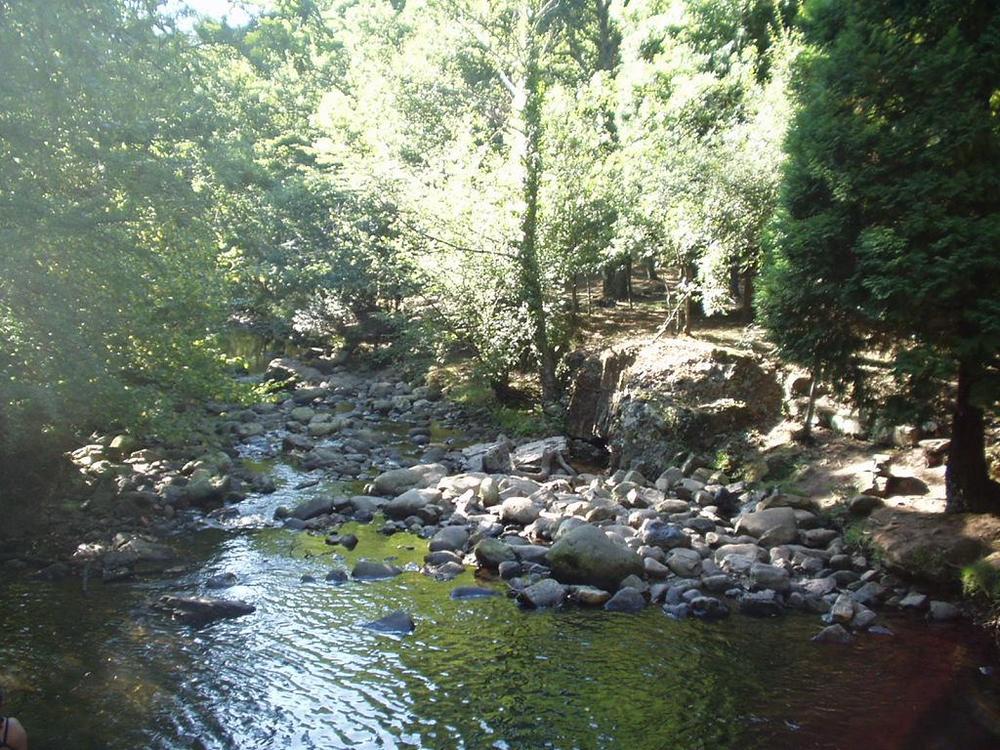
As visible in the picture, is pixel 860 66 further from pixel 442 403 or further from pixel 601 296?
pixel 601 296

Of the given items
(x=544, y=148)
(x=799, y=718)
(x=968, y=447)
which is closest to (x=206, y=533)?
(x=799, y=718)

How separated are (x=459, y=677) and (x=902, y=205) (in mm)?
7196

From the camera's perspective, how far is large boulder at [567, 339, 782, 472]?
15.1 meters

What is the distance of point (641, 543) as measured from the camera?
37.1 feet

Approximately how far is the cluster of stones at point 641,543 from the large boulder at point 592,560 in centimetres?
1

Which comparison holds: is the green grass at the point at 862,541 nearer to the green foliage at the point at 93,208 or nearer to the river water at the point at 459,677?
the river water at the point at 459,677

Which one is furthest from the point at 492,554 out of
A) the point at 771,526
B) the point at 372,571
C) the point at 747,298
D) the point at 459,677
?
the point at 747,298

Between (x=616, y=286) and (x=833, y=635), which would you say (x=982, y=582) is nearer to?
(x=833, y=635)

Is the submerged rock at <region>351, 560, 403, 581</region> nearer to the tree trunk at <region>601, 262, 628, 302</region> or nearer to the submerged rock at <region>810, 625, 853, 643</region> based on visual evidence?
the submerged rock at <region>810, 625, 853, 643</region>

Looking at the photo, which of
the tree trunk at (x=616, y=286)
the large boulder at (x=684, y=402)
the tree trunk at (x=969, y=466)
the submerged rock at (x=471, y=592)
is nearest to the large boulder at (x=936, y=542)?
the tree trunk at (x=969, y=466)

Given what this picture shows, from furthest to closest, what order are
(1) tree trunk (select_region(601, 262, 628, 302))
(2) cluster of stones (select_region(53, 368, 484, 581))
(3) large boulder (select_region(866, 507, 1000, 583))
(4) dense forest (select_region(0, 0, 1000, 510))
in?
1. (1) tree trunk (select_region(601, 262, 628, 302))
2. (2) cluster of stones (select_region(53, 368, 484, 581))
3. (3) large boulder (select_region(866, 507, 1000, 583))
4. (4) dense forest (select_region(0, 0, 1000, 510))

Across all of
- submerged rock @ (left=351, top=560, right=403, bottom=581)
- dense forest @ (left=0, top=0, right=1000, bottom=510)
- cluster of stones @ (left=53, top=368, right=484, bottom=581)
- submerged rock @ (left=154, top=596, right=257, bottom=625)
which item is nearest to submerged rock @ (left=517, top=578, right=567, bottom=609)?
submerged rock @ (left=351, top=560, right=403, bottom=581)

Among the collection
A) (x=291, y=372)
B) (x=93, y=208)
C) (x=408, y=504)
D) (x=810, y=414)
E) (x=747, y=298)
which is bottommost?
(x=408, y=504)

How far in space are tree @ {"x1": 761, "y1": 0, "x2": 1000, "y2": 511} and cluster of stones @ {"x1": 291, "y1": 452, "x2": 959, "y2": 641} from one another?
6.92 ft
